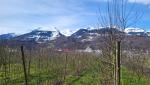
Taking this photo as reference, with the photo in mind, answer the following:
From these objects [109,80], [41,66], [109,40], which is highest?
[109,40]

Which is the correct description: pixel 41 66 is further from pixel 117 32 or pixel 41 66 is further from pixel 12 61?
pixel 117 32

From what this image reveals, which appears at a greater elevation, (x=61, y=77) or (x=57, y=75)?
(x=61, y=77)

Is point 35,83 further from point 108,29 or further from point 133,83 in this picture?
point 108,29

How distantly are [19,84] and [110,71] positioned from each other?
35.3 m

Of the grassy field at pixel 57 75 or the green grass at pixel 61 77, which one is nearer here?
the grassy field at pixel 57 75

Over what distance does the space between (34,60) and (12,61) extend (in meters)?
16.5

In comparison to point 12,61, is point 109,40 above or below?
above

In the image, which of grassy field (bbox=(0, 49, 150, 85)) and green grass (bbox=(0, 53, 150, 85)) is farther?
green grass (bbox=(0, 53, 150, 85))

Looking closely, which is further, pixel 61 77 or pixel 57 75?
pixel 57 75

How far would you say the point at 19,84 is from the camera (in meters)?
54.8

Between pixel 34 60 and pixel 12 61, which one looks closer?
pixel 12 61

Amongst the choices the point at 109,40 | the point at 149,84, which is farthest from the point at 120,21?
the point at 149,84

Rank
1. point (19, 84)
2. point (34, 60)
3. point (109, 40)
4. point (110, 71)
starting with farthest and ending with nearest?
1. point (34, 60)
2. point (19, 84)
3. point (110, 71)
4. point (109, 40)

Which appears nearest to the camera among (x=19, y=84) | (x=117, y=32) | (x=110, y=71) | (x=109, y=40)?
(x=117, y=32)
